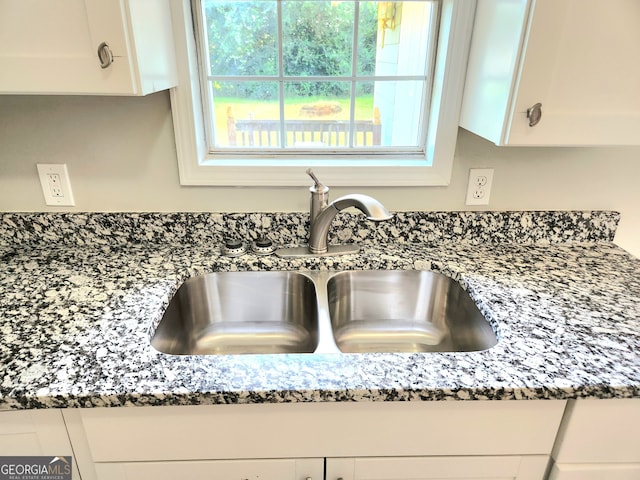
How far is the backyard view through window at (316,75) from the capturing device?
118 cm

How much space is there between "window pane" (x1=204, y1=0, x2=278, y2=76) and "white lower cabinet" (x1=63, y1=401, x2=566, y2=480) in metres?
0.96

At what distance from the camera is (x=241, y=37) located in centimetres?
120

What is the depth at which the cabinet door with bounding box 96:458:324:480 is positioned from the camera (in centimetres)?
Answer: 81

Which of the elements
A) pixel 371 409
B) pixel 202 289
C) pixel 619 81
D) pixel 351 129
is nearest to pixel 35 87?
pixel 202 289

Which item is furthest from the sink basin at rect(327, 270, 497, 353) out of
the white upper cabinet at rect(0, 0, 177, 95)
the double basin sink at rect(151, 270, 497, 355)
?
the white upper cabinet at rect(0, 0, 177, 95)

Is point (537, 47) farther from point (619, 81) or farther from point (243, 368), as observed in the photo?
point (243, 368)

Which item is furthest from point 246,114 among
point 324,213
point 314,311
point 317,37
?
point 314,311

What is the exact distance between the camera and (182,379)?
0.74m

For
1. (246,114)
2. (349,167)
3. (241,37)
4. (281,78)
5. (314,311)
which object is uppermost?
(241,37)

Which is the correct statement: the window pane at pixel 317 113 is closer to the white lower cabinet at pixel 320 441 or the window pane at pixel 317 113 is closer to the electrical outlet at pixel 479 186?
the electrical outlet at pixel 479 186

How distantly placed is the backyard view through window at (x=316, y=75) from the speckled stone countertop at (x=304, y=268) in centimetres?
26

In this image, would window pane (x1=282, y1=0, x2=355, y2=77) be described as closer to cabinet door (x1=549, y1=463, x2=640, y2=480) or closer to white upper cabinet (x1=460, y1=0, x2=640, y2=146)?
white upper cabinet (x1=460, y1=0, x2=640, y2=146)

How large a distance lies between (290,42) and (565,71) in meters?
0.73

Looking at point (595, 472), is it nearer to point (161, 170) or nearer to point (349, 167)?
point (349, 167)
